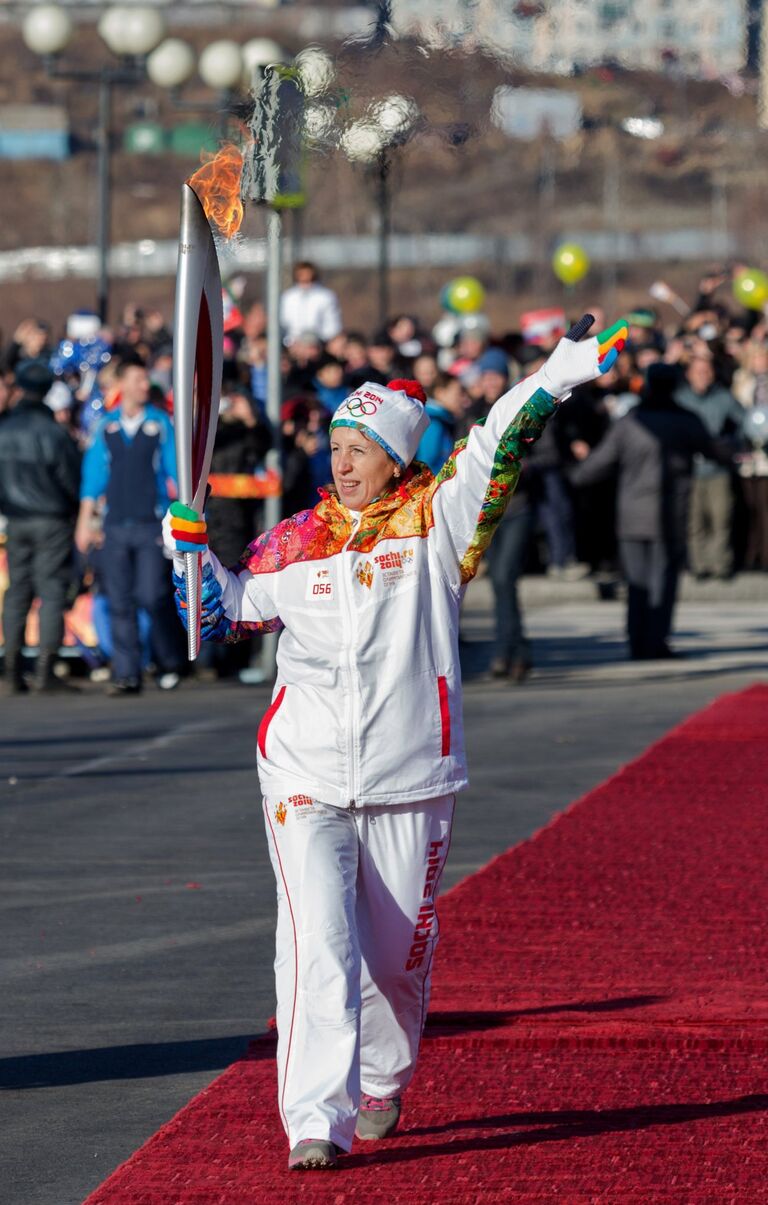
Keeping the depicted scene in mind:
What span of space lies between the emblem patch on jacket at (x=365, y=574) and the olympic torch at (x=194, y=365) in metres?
0.37

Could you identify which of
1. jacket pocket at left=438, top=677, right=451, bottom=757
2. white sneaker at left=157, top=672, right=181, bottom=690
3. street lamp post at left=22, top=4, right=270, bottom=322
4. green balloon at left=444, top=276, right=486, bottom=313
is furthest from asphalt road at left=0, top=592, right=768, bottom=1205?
green balloon at left=444, top=276, right=486, bottom=313

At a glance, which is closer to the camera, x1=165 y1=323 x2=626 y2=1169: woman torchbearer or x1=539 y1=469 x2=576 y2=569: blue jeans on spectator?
x1=165 y1=323 x2=626 y2=1169: woman torchbearer

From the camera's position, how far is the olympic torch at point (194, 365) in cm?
550

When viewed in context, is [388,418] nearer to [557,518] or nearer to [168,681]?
[168,681]

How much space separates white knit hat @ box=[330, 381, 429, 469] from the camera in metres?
5.51

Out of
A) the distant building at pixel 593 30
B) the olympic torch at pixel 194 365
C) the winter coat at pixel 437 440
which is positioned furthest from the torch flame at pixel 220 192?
the winter coat at pixel 437 440

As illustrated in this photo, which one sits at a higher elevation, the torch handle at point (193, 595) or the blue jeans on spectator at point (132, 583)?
the torch handle at point (193, 595)

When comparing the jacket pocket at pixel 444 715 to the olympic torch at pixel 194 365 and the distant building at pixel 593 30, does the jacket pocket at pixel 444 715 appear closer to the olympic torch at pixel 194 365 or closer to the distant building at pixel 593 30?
the olympic torch at pixel 194 365

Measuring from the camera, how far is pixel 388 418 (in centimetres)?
552

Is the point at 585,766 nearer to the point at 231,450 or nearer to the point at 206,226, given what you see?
the point at 231,450

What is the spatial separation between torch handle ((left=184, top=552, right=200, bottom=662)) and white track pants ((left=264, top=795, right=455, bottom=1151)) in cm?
43

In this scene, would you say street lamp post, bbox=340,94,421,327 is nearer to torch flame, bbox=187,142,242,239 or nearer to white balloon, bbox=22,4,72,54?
torch flame, bbox=187,142,242,239

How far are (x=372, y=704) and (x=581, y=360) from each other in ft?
3.06

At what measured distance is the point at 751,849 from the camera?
9602 mm
